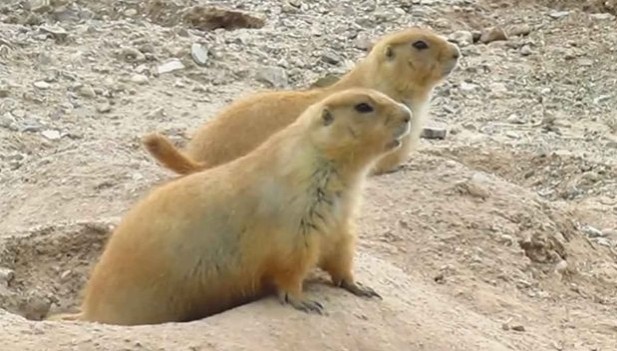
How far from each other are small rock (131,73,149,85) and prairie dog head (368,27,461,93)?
2053 mm

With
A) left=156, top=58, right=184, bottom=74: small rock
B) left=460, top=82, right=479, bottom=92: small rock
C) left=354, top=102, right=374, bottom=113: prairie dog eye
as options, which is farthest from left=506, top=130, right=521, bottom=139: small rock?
left=354, top=102, right=374, bottom=113: prairie dog eye

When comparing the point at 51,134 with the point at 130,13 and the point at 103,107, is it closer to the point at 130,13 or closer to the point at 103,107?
the point at 103,107

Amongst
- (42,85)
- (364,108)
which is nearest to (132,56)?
(42,85)

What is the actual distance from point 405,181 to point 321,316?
7.96 feet

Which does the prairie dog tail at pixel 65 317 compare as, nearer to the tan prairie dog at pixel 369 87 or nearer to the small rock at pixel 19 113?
the tan prairie dog at pixel 369 87

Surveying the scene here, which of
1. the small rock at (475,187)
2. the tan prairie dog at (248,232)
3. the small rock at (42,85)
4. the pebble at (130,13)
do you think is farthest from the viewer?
the pebble at (130,13)

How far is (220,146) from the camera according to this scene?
285 inches

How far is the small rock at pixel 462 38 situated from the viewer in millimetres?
10966

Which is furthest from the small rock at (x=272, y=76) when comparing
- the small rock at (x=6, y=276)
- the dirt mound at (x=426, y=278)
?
the small rock at (x=6, y=276)

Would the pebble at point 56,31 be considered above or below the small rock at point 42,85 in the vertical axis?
below

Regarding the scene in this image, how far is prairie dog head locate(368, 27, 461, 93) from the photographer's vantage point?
7.86m

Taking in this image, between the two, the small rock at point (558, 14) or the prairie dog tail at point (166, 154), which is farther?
the small rock at point (558, 14)

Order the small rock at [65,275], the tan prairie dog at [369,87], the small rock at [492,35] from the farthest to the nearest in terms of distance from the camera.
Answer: the small rock at [492,35], the tan prairie dog at [369,87], the small rock at [65,275]

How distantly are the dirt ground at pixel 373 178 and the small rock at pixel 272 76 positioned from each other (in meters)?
0.03
